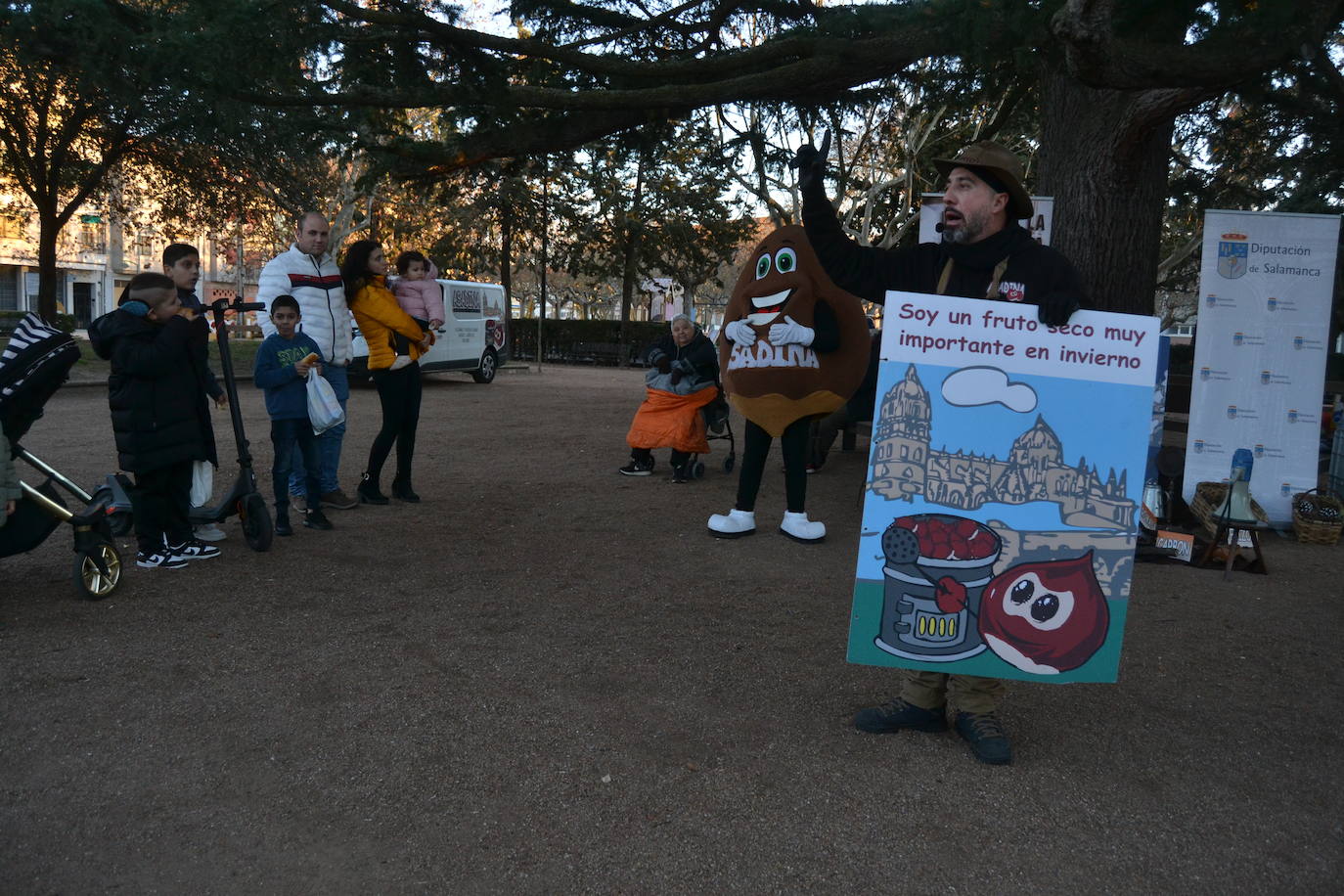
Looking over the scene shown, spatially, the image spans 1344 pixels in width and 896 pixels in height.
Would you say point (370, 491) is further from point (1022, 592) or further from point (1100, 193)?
point (1100, 193)

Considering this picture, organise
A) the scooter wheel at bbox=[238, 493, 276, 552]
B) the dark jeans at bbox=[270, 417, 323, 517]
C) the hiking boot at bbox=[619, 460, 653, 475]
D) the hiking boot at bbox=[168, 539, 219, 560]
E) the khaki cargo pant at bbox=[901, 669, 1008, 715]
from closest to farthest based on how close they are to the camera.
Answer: the khaki cargo pant at bbox=[901, 669, 1008, 715]
the hiking boot at bbox=[168, 539, 219, 560]
the scooter wheel at bbox=[238, 493, 276, 552]
the dark jeans at bbox=[270, 417, 323, 517]
the hiking boot at bbox=[619, 460, 653, 475]

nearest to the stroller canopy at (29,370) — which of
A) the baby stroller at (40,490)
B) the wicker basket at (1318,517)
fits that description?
the baby stroller at (40,490)

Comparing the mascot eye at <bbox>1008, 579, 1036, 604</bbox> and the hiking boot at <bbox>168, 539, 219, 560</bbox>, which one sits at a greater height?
the mascot eye at <bbox>1008, 579, 1036, 604</bbox>

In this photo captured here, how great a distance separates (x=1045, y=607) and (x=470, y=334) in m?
17.7

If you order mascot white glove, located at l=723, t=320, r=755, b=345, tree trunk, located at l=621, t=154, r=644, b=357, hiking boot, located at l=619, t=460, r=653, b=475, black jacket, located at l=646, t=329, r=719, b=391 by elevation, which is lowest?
hiking boot, located at l=619, t=460, r=653, b=475

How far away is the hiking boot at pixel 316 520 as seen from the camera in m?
6.12

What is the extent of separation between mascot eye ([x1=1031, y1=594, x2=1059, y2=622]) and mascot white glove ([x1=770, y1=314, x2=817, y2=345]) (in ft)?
10.5

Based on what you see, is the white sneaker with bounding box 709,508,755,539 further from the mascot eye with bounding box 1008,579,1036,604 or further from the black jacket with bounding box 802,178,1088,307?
the mascot eye with bounding box 1008,579,1036,604

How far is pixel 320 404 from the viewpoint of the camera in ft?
18.9

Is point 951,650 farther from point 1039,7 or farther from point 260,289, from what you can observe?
point 260,289

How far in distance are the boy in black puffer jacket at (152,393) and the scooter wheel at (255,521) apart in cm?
37

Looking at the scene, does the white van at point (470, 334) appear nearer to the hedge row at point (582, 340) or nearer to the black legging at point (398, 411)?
the hedge row at point (582, 340)

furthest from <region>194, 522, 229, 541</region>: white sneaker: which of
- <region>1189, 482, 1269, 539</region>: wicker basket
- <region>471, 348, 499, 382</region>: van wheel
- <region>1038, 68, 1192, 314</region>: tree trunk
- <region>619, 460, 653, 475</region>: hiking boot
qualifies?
<region>471, 348, 499, 382</region>: van wheel

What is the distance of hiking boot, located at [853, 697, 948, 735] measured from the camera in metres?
3.31
